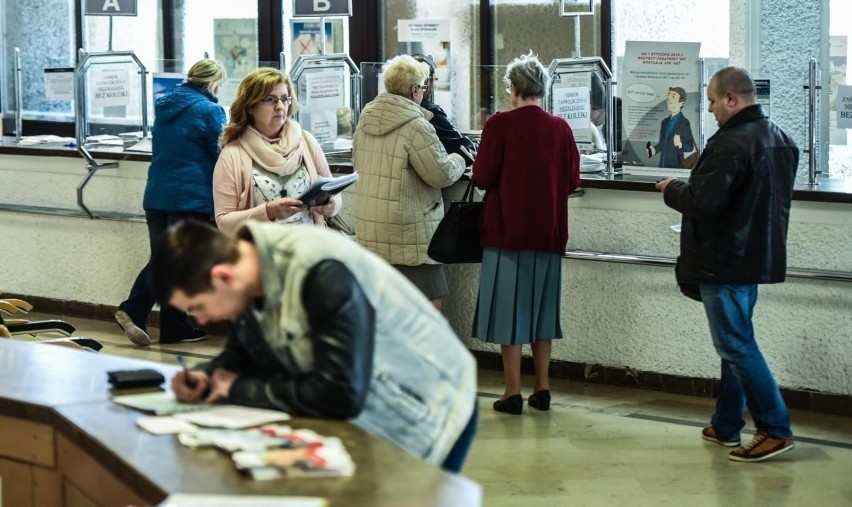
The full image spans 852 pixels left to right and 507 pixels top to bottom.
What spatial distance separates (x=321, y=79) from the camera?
742 centimetres

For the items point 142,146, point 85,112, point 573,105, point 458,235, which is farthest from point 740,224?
point 85,112

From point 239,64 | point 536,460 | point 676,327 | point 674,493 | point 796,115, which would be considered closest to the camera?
point 674,493

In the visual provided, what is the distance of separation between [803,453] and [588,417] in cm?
96

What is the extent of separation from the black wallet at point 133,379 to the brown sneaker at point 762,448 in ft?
8.69

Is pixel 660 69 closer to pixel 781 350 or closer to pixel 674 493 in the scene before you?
pixel 781 350

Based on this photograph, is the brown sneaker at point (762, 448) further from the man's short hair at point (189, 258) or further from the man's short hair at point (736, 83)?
the man's short hair at point (189, 258)

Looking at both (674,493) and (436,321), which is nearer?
(436,321)

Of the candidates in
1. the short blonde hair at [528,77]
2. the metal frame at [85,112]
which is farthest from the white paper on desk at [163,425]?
the metal frame at [85,112]

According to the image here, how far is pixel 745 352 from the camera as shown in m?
5.05

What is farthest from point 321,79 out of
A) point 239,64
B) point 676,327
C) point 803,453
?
point 803,453

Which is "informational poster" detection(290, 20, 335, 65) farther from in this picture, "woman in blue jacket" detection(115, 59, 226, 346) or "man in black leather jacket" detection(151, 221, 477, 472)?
"man in black leather jacket" detection(151, 221, 477, 472)

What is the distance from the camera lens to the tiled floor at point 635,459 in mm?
4762

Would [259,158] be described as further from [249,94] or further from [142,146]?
[142,146]

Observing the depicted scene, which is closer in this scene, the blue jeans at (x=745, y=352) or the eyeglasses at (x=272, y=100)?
the blue jeans at (x=745, y=352)
